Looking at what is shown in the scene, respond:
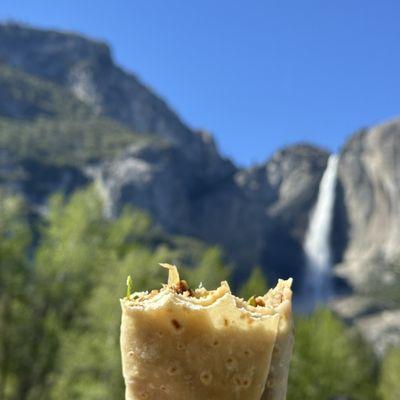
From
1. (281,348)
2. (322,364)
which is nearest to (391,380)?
(322,364)

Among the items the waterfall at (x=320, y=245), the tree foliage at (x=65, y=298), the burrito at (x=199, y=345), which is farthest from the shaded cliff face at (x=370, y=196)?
the burrito at (x=199, y=345)

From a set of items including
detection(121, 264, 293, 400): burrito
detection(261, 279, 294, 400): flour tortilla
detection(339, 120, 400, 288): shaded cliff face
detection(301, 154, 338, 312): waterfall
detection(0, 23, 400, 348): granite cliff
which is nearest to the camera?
detection(121, 264, 293, 400): burrito

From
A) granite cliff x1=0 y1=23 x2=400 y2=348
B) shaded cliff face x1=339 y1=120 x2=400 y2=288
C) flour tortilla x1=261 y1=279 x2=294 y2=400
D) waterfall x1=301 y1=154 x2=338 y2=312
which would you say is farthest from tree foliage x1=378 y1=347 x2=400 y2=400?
waterfall x1=301 y1=154 x2=338 y2=312

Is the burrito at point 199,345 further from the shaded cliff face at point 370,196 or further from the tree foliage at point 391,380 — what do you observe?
the shaded cliff face at point 370,196

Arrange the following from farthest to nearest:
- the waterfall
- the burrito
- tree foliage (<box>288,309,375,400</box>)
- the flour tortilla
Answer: the waterfall < tree foliage (<box>288,309,375,400</box>) < the flour tortilla < the burrito

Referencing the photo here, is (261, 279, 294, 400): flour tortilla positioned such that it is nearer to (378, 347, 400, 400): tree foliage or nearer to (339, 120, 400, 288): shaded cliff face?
(378, 347, 400, 400): tree foliage

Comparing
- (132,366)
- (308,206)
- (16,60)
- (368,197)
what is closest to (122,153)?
(308,206)
